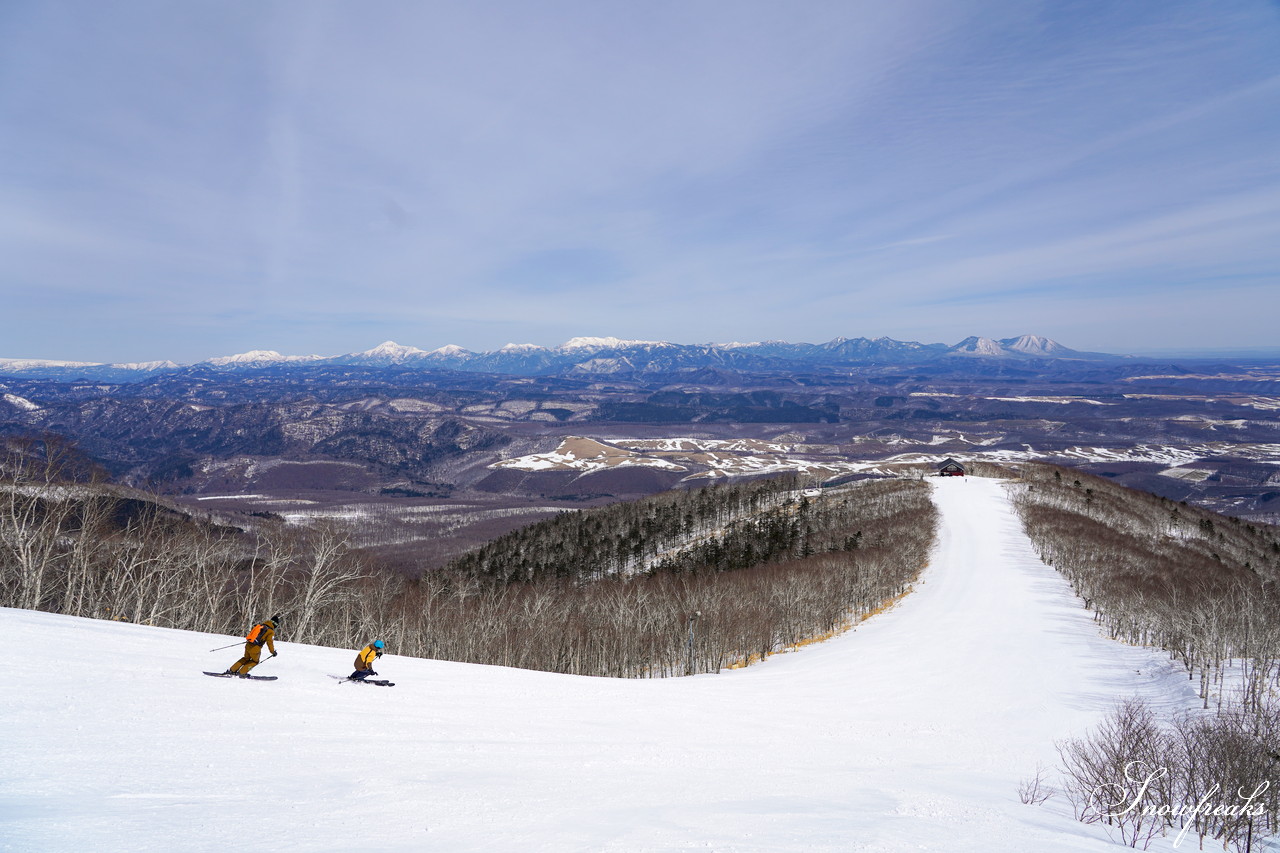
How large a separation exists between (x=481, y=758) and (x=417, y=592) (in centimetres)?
6739

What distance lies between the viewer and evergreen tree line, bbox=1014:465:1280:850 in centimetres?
1277

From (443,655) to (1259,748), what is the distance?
1981 inches

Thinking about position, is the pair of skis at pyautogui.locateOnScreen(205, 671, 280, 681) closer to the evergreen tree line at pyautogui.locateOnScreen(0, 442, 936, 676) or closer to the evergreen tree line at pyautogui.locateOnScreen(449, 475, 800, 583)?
the evergreen tree line at pyautogui.locateOnScreen(0, 442, 936, 676)

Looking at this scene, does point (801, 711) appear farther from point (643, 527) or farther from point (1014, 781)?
point (643, 527)

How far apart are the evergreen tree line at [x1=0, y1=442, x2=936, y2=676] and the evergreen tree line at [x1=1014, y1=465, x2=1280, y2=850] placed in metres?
17.8

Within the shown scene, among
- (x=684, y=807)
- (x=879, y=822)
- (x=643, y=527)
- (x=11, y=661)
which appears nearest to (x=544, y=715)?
(x=684, y=807)

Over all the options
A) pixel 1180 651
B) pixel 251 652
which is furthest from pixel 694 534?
pixel 251 652

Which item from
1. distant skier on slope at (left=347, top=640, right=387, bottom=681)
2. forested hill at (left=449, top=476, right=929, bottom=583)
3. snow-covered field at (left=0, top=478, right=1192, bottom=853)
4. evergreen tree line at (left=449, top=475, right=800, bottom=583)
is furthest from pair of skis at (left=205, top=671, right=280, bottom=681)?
evergreen tree line at (left=449, top=475, right=800, bottom=583)

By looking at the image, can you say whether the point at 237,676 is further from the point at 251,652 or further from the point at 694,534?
the point at 694,534

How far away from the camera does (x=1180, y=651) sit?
1208 inches

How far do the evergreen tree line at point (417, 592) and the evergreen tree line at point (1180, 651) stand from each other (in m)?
17.8

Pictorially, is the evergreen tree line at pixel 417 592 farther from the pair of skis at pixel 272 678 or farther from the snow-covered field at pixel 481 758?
the snow-covered field at pixel 481 758

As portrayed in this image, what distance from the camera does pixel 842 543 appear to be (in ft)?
273

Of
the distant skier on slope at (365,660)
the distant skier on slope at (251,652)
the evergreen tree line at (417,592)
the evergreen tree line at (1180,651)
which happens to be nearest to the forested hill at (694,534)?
the evergreen tree line at (417,592)
